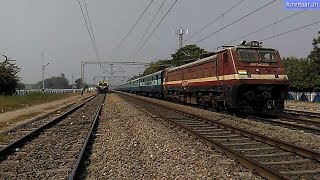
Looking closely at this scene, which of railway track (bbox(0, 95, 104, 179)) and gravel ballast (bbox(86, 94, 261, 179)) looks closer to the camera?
gravel ballast (bbox(86, 94, 261, 179))

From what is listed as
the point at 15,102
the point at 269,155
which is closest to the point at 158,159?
the point at 269,155

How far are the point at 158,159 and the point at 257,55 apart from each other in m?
11.2

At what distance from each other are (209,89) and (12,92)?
1430 inches

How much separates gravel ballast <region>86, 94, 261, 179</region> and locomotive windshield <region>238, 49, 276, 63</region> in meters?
6.81

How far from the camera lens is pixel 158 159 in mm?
8438

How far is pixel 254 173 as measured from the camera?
22.6 ft

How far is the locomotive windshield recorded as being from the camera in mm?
17906

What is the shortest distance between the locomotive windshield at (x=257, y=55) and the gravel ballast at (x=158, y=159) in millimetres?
6815

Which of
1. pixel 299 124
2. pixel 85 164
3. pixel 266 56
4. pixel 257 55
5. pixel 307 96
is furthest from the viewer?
pixel 307 96

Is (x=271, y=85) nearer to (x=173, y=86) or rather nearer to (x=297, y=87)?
(x=173, y=86)

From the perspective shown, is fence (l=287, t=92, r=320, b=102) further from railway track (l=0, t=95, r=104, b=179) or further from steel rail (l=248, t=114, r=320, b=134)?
railway track (l=0, t=95, r=104, b=179)

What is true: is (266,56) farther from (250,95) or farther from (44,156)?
(44,156)

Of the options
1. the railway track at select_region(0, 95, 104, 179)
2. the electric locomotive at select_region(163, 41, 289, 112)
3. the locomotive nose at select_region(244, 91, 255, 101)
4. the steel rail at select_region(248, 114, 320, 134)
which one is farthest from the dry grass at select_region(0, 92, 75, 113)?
the steel rail at select_region(248, 114, 320, 134)

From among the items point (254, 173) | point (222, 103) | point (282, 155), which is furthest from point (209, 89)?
point (254, 173)
